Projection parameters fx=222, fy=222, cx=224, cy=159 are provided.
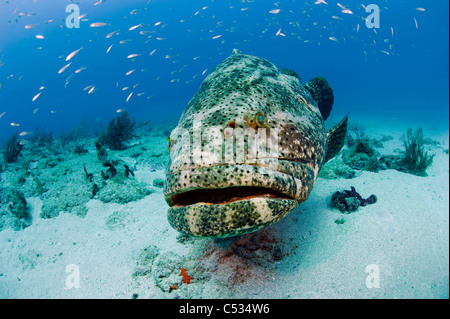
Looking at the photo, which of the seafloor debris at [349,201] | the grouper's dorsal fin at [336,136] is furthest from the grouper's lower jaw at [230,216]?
the seafloor debris at [349,201]

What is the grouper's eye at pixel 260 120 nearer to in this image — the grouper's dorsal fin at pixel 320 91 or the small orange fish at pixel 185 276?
the small orange fish at pixel 185 276

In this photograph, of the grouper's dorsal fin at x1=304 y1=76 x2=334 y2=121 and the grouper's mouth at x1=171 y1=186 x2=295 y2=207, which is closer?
the grouper's mouth at x1=171 y1=186 x2=295 y2=207

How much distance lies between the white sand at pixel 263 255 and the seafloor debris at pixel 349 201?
120mm

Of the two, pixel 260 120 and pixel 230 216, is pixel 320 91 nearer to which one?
pixel 260 120

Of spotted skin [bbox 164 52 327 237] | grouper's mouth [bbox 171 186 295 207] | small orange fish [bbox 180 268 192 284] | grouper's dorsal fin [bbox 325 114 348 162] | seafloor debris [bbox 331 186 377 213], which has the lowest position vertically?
seafloor debris [bbox 331 186 377 213]

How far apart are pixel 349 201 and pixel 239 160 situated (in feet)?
9.39

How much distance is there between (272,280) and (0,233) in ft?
19.0

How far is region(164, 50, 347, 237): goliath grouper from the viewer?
180 centimetres

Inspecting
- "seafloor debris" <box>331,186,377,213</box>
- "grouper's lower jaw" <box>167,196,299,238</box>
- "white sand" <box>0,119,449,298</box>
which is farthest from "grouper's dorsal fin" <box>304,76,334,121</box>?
"grouper's lower jaw" <box>167,196,299,238</box>

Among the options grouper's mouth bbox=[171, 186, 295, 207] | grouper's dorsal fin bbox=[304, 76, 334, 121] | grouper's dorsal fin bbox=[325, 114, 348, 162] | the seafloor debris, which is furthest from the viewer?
grouper's dorsal fin bbox=[304, 76, 334, 121]

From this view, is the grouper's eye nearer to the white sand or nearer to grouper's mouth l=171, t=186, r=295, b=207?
grouper's mouth l=171, t=186, r=295, b=207

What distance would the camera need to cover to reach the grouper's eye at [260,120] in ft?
7.07

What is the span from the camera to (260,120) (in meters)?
2.19
